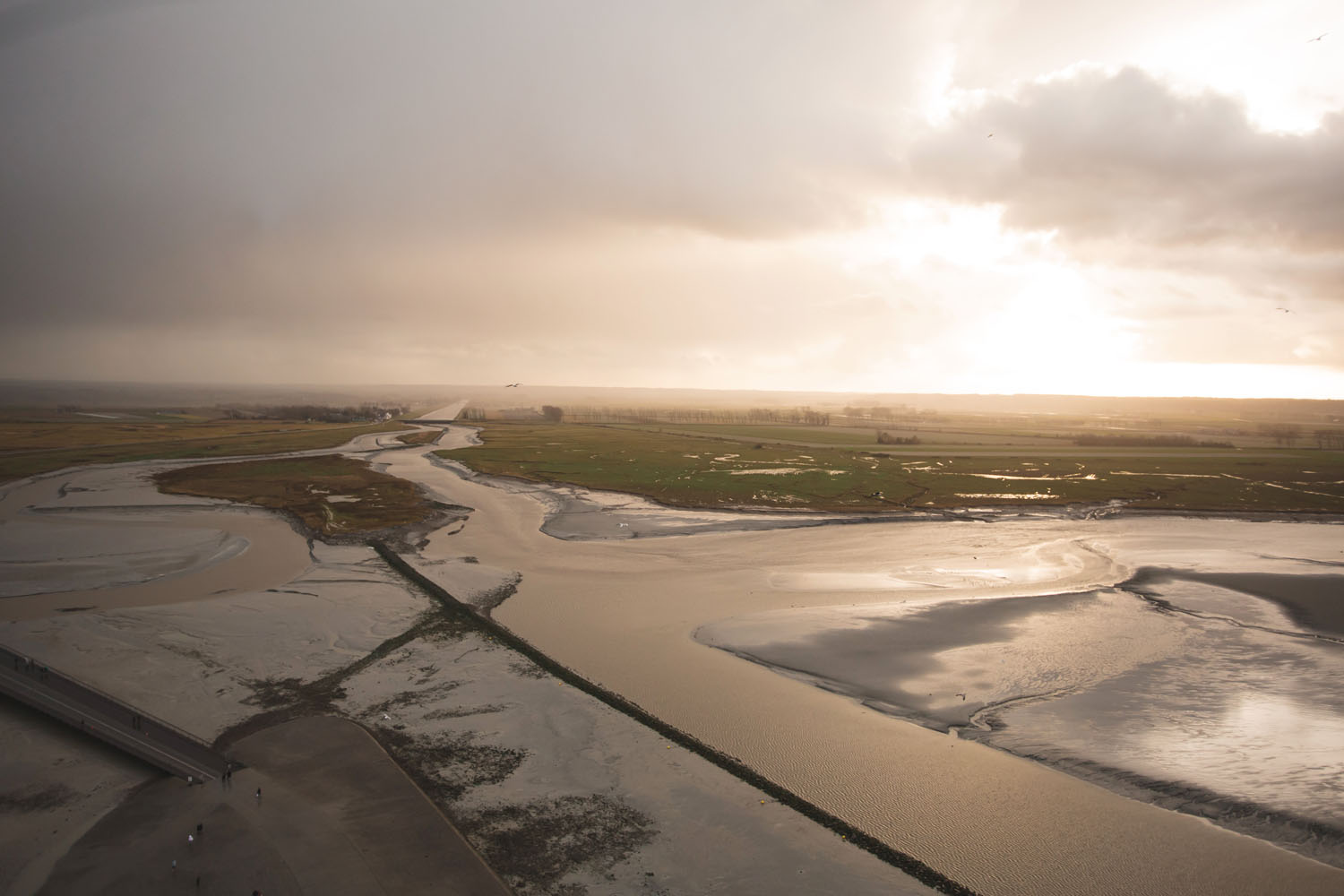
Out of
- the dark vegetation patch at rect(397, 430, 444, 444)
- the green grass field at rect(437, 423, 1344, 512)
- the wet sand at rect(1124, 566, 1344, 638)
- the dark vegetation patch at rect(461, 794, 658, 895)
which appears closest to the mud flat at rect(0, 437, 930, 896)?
the dark vegetation patch at rect(461, 794, 658, 895)

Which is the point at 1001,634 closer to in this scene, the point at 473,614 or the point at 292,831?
the point at 473,614

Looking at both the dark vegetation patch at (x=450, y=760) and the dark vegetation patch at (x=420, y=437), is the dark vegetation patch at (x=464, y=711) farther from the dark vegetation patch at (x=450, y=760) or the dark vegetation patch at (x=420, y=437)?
the dark vegetation patch at (x=420, y=437)

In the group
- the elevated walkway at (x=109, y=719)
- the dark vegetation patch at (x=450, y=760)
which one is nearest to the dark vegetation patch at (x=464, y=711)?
the dark vegetation patch at (x=450, y=760)

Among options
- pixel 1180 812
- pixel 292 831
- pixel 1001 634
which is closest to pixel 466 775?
pixel 292 831

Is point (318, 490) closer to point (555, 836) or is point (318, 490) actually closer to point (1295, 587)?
point (555, 836)

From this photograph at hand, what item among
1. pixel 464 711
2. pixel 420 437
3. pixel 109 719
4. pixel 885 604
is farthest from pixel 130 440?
pixel 885 604

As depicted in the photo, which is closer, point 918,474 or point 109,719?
point 109,719
